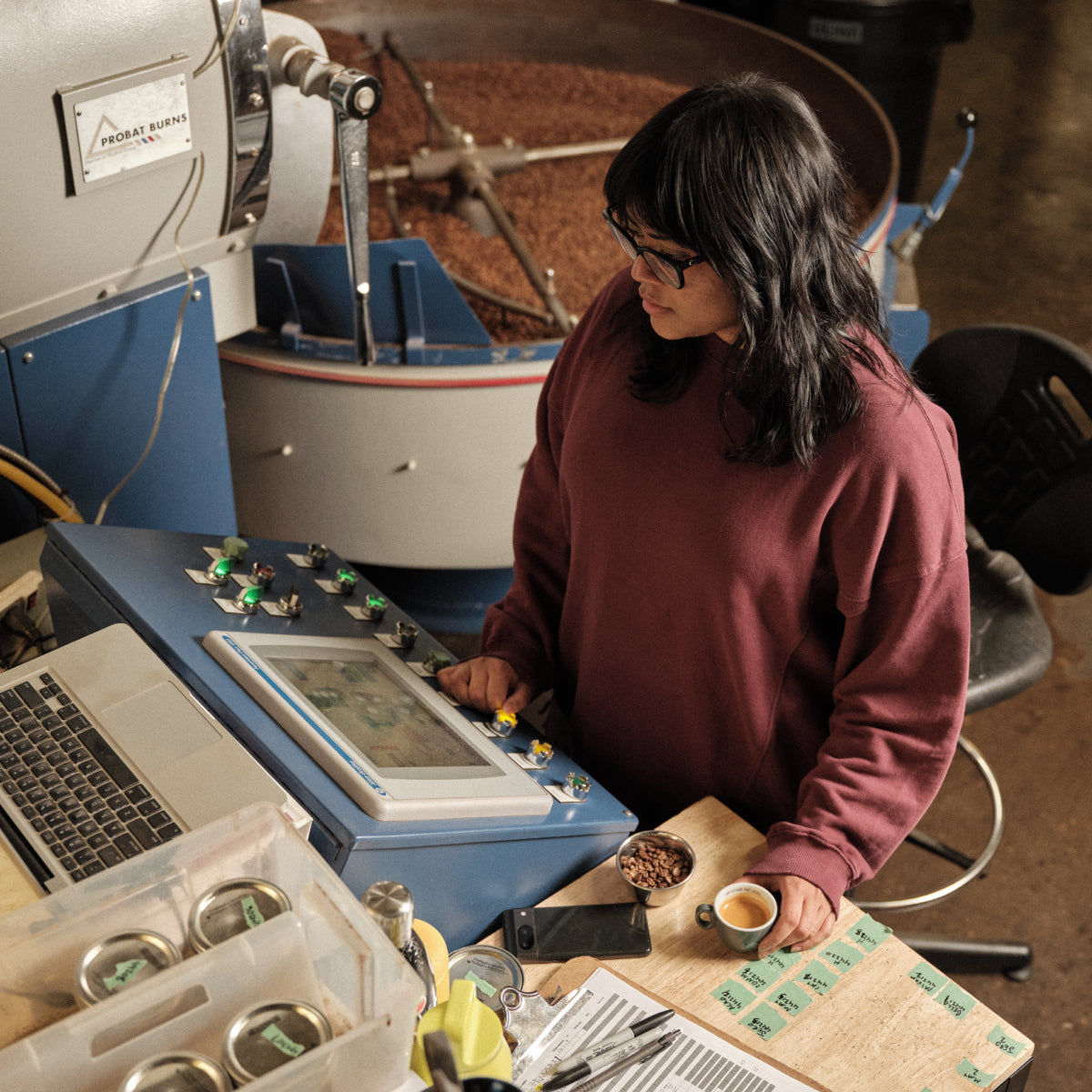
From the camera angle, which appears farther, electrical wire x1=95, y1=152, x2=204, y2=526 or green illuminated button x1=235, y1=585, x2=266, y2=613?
electrical wire x1=95, y1=152, x2=204, y2=526

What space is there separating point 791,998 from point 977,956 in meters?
1.23

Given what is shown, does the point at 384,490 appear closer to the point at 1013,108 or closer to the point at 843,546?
the point at 843,546

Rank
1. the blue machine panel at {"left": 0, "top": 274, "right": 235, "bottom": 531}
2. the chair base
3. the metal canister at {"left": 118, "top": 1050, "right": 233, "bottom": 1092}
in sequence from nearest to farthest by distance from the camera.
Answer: the metal canister at {"left": 118, "top": 1050, "right": 233, "bottom": 1092}, the blue machine panel at {"left": 0, "top": 274, "right": 235, "bottom": 531}, the chair base

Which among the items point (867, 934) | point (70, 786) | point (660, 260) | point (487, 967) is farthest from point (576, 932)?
point (660, 260)

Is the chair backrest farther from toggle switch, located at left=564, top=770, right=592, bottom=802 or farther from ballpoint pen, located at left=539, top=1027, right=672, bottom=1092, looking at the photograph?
ballpoint pen, located at left=539, top=1027, right=672, bottom=1092

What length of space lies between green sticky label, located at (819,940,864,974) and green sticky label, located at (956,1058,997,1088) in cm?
14

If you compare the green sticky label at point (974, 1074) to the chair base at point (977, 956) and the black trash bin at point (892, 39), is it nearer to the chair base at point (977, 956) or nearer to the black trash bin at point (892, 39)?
the chair base at point (977, 956)

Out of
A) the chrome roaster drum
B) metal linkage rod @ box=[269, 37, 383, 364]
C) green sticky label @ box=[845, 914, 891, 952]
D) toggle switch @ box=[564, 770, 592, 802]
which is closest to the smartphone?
toggle switch @ box=[564, 770, 592, 802]

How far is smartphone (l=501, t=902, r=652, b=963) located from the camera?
1239mm

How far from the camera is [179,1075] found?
85cm

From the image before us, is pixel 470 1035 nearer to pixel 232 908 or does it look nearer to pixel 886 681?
pixel 232 908

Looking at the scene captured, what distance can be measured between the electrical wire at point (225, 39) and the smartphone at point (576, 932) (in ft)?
3.78

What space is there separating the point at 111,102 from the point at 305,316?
1.00 m

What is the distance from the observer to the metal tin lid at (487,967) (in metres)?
1.20
